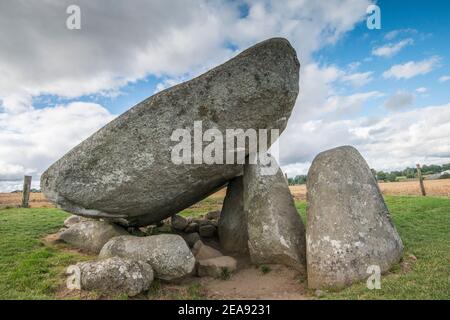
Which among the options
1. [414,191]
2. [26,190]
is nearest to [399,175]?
→ [414,191]

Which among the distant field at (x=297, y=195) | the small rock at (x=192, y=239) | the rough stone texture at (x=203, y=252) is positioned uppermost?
the distant field at (x=297, y=195)

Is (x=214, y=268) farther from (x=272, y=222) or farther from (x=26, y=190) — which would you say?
(x=26, y=190)

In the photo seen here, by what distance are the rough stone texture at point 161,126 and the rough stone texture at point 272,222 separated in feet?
6.70

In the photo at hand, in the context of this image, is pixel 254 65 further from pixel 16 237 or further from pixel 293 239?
pixel 16 237

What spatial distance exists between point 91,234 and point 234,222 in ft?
16.7

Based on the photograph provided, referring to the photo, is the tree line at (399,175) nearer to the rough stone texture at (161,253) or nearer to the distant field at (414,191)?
the distant field at (414,191)

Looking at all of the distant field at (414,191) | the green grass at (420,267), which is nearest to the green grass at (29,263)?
the green grass at (420,267)

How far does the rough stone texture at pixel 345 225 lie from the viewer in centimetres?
867

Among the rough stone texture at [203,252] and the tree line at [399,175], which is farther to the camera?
the tree line at [399,175]

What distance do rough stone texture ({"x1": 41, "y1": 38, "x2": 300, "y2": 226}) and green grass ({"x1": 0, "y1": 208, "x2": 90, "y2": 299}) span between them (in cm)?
167
